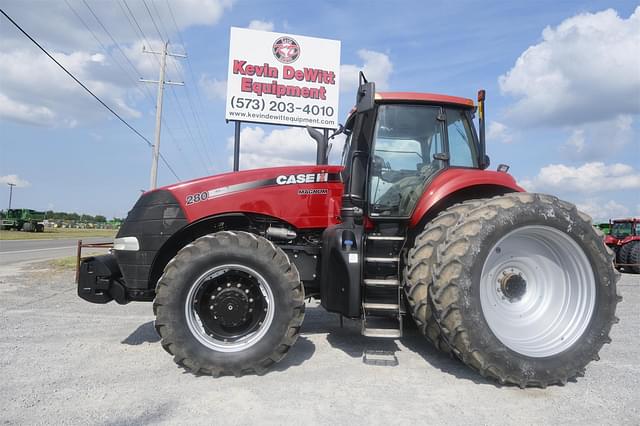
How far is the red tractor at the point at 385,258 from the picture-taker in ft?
10.4

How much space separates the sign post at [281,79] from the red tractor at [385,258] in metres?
6.08

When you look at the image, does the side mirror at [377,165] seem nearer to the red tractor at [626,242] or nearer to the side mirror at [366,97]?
the side mirror at [366,97]

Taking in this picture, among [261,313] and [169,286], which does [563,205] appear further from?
[169,286]

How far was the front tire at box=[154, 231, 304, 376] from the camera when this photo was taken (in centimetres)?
329

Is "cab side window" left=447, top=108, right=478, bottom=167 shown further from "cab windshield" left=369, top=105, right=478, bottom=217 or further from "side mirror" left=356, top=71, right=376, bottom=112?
"side mirror" left=356, top=71, right=376, bottom=112

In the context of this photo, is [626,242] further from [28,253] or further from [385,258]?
[28,253]

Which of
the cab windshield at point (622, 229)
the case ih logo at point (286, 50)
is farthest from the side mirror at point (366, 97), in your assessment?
the cab windshield at point (622, 229)

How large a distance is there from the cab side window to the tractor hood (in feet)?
3.77

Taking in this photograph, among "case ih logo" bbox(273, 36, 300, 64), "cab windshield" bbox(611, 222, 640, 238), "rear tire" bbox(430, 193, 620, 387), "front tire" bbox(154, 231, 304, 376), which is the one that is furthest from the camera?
"cab windshield" bbox(611, 222, 640, 238)

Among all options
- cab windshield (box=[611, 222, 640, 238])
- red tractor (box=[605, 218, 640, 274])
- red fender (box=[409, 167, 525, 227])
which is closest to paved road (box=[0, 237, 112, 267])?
red fender (box=[409, 167, 525, 227])

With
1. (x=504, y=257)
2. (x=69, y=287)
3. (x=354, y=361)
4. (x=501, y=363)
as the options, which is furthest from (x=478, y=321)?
(x=69, y=287)

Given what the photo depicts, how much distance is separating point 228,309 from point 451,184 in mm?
2184

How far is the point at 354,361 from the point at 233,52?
878 cm

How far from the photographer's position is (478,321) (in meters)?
3.07
